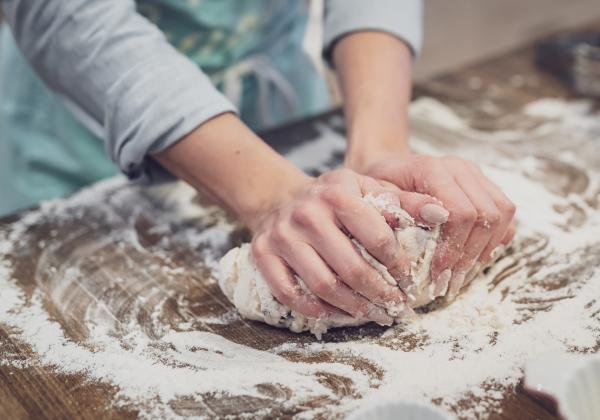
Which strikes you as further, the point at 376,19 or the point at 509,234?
the point at 376,19

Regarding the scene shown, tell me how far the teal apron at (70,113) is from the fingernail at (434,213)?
1.72 ft

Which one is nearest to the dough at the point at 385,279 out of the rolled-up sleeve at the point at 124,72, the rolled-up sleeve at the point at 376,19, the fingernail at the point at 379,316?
the fingernail at the point at 379,316

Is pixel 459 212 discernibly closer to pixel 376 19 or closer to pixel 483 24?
pixel 376 19

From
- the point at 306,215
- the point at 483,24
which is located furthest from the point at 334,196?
the point at 483,24

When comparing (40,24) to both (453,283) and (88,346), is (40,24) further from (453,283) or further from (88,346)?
(453,283)

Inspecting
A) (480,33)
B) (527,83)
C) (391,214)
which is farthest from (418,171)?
(480,33)

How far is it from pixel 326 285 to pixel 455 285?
0.16m

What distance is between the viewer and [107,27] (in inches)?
34.9

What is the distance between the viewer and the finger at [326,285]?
74 centimetres

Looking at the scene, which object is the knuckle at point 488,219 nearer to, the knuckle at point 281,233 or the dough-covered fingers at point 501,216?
the dough-covered fingers at point 501,216

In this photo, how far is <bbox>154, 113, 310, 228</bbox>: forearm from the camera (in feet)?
2.85

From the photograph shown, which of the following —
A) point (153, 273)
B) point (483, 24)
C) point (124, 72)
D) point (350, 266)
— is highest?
point (124, 72)

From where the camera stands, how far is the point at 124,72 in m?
0.88

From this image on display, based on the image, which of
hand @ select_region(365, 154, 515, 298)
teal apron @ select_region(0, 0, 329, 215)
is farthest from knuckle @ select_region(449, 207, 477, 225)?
teal apron @ select_region(0, 0, 329, 215)
